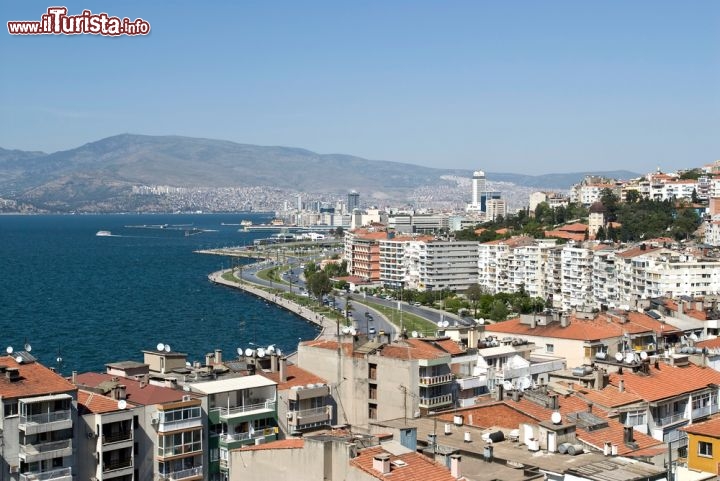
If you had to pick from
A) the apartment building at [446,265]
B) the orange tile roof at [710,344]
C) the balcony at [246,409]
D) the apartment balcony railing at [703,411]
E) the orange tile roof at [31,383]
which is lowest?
the apartment building at [446,265]

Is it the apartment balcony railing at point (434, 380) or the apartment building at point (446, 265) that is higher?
the apartment balcony railing at point (434, 380)

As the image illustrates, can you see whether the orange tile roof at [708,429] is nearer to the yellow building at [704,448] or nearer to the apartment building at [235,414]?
the yellow building at [704,448]

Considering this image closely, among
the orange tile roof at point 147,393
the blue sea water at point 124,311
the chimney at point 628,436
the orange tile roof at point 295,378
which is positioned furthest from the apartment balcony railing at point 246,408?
the blue sea water at point 124,311

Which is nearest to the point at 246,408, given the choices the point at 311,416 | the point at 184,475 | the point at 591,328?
the point at 311,416

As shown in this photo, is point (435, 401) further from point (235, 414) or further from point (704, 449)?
point (704, 449)

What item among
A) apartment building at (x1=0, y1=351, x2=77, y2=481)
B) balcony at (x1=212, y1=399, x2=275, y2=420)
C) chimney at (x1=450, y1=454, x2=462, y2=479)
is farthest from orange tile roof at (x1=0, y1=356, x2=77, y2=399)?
chimney at (x1=450, y1=454, x2=462, y2=479)
